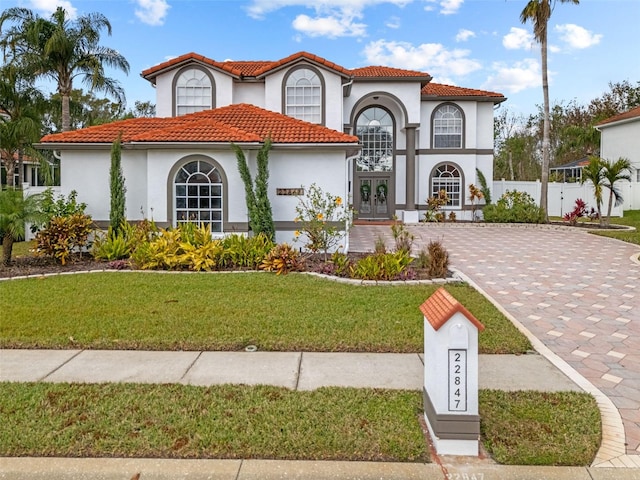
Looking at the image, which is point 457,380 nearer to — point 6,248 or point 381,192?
point 6,248

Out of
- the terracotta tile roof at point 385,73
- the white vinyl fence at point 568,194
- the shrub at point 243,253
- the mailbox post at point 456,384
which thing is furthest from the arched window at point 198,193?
the white vinyl fence at point 568,194

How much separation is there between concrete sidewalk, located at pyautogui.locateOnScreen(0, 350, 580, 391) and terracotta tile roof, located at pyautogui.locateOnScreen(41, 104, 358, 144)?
27.3 feet

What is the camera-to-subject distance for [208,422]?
164 inches

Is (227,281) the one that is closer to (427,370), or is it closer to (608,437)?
(427,370)

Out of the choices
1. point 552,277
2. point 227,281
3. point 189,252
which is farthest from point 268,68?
point 552,277

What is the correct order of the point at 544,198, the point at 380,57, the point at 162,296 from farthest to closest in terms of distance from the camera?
the point at 380,57
the point at 544,198
the point at 162,296

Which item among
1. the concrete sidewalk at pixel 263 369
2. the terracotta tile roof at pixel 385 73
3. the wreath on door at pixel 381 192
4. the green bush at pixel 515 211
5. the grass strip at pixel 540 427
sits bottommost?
the grass strip at pixel 540 427

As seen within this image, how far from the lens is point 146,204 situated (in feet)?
46.8

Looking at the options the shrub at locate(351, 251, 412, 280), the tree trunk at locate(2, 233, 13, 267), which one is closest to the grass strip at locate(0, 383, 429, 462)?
the shrub at locate(351, 251, 412, 280)

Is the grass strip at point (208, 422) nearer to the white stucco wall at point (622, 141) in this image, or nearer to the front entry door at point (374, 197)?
the front entry door at point (374, 197)

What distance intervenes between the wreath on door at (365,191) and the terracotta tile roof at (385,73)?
5.81m

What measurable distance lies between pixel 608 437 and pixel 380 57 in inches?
1100

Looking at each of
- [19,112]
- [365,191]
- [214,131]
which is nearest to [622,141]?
[365,191]

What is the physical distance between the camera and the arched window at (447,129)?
25859 millimetres
